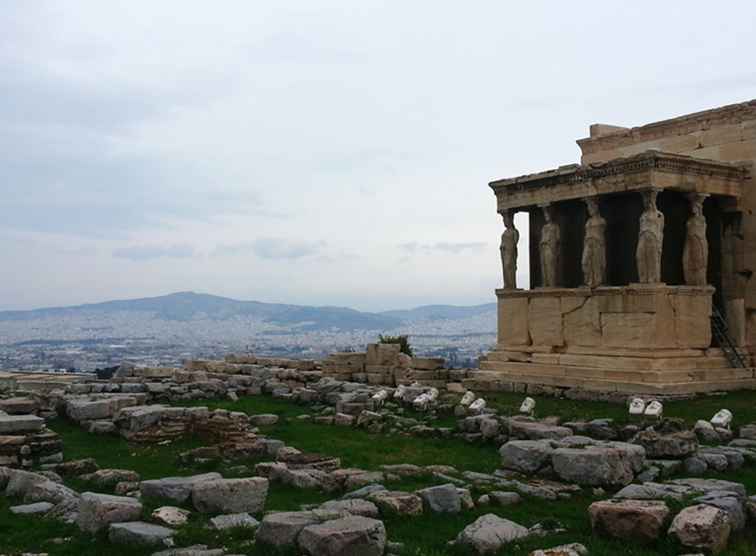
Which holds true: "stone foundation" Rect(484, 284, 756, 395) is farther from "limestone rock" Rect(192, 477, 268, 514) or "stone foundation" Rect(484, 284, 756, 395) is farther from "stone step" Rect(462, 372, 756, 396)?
"limestone rock" Rect(192, 477, 268, 514)

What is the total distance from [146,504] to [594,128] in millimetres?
17902

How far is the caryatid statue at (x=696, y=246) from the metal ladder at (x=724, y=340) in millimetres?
979

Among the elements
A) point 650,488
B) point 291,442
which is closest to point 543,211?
point 291,442

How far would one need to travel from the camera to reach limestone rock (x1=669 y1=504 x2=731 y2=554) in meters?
7.19

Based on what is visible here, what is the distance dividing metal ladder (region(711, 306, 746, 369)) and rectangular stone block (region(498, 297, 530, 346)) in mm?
4081

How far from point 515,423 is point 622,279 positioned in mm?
7631

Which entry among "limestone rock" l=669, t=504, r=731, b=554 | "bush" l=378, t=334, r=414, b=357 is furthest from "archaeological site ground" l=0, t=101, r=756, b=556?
"bush" l=378, t=334, r=414, b=357

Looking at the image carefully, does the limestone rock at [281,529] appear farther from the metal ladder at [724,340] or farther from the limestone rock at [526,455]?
the metal ladder at [724,340]

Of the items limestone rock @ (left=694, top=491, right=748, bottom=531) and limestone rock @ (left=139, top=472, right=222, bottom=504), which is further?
limestone rock @ (left=139, top=472, right=222, bottom=504)

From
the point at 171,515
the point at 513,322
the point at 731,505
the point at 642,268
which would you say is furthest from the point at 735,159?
the point at 171,515

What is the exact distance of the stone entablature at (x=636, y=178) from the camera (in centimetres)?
1819

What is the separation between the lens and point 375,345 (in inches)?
936

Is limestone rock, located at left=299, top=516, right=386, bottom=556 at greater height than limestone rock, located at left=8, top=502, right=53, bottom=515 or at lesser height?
greater

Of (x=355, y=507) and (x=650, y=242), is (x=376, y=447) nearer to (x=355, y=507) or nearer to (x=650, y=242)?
(x=355, y=507)
